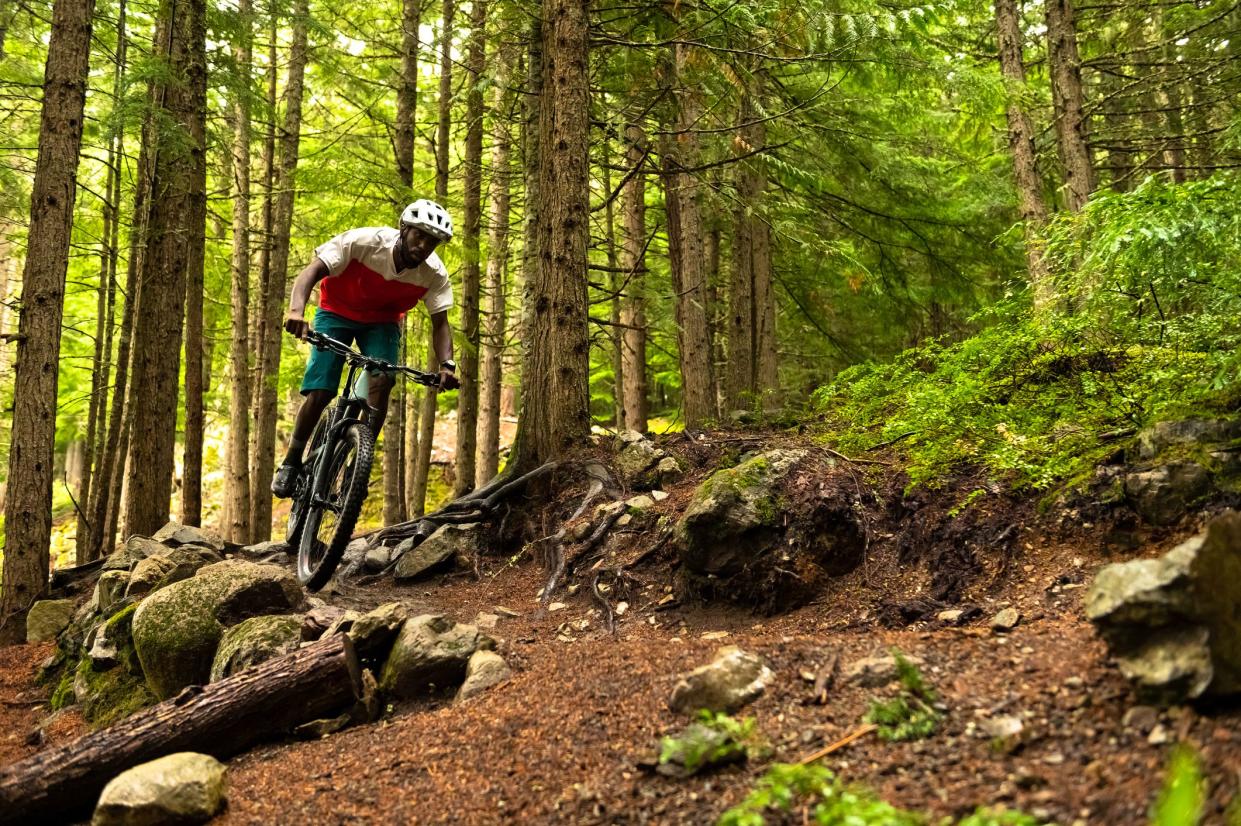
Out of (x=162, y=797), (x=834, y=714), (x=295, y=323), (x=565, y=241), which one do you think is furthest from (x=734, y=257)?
(x=162, y=797)

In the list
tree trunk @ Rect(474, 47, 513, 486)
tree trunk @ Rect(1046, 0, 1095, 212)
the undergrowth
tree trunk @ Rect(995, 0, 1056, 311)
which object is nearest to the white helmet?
the undergrowth

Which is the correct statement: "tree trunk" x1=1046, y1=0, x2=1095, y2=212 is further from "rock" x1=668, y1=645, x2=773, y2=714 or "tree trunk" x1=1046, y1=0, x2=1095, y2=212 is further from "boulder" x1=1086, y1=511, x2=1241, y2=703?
"rock" x1=668, y1=645, x2=773, y2=714

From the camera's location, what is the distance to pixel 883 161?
1086 cm

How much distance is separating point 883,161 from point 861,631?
29.1 ft

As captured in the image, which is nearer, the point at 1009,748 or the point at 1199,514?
the point at 1009,748

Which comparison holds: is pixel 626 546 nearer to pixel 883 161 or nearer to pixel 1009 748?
pixel 1009 748

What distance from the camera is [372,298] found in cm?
567

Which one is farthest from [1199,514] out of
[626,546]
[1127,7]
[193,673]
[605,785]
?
[1127,7]

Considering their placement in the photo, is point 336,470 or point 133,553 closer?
point 336,470

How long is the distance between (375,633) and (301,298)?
232 cm

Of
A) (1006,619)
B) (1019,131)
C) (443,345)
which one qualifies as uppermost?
(1019,131)

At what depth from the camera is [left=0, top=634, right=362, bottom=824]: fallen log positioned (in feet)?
10.7

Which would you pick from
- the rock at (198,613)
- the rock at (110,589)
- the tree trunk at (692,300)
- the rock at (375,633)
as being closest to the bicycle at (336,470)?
the rock at (198,613)

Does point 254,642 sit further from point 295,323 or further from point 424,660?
point 295,323
